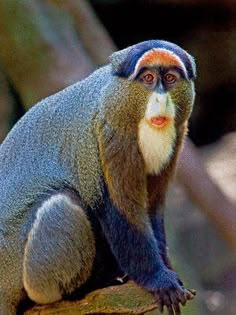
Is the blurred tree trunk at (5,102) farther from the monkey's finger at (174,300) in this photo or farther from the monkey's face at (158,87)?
the monkey's finger at (174,300)

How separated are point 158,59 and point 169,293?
121 centimetres

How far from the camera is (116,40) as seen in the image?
36.9 ft

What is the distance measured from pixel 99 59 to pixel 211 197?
1754 mm

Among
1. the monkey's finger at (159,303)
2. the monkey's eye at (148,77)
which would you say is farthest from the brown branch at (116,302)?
the monkey's eye at (148,77)

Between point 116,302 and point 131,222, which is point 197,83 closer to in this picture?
point 131,222

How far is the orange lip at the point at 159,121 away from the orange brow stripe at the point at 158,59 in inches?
10.6

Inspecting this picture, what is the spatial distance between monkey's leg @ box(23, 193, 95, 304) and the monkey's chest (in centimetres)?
45

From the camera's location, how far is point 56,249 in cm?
496

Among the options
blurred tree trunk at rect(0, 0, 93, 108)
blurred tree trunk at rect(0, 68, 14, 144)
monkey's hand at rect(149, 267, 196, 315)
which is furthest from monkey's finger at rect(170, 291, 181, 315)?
blurred tree trunk at rect(0, 68, 14, 144)

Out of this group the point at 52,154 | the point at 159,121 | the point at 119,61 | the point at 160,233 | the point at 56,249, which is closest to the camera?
the point at 159,121

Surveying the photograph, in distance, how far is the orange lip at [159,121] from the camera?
15.3 feet

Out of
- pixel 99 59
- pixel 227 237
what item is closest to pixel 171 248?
pixel 227 237

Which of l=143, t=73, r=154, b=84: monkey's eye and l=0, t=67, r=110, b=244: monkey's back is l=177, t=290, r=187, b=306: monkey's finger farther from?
l=143, t=73, r=154, b=84: monkey's eye

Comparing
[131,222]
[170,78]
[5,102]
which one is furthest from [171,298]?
[5,102]
